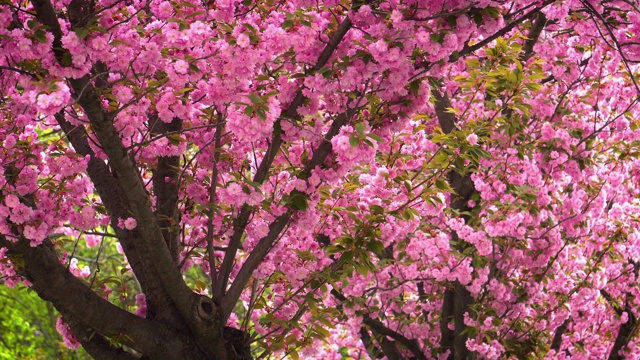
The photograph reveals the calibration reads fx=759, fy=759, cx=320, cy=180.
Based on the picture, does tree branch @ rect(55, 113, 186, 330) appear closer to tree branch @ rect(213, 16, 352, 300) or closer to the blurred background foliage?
tree branch @ rect(213, 16, 352, 300)

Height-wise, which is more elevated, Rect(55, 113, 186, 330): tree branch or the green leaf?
Rect(55, 113, 186, 330): tree branch

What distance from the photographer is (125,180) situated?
13.7ft

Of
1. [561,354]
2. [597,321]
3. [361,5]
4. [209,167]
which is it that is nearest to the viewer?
[361,5]

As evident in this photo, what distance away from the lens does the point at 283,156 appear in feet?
17.5

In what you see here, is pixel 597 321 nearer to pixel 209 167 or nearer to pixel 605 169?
pixel 605 169

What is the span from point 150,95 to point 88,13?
0.65 meters

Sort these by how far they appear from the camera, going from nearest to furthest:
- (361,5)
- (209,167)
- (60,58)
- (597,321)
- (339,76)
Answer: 1. (60,58)
2. (361,5)
3. (339,76)
4. (209,167)
5. (597,321)

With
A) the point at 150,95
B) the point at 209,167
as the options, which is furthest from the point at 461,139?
the point at 150,95

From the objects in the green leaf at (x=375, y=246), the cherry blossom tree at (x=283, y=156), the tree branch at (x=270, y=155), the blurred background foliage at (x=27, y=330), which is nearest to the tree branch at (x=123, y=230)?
the cherry blossom tree at (x=283, y=156)

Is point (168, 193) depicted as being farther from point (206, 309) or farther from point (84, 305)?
point (84, 305)

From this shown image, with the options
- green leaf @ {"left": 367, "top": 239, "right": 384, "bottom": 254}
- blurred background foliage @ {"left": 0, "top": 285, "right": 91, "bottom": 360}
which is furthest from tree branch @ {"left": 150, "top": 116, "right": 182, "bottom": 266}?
blurred background foliage @ {"left": 0, "top": 285, "right": 91, "bottom": 360}

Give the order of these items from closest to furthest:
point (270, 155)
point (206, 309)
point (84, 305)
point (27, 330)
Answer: point (84, 305) → point (270, 155) → point (206, 309) → point (27, 330)

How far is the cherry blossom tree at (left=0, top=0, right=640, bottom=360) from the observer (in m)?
3.94

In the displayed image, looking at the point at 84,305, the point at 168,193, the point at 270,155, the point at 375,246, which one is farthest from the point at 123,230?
the point at 375,246
